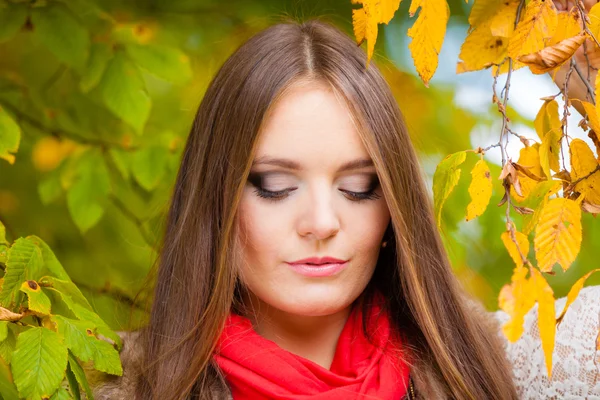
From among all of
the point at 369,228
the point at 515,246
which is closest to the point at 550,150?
the point at 515,246

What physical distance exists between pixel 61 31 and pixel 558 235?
4.58ft

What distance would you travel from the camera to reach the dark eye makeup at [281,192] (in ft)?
5.15

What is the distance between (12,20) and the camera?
1.99m

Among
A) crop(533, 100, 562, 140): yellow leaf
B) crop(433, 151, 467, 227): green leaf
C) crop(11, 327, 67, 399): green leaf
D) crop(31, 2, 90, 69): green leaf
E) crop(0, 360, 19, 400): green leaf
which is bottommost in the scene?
crop(0, 360, 19, 400): green leaf

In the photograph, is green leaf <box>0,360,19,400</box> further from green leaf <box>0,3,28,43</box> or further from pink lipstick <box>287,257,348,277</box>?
green leaf <box>0,3,28,43</box>

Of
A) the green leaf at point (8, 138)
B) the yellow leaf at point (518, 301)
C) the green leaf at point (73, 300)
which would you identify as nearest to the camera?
the yellow leaf at point (518, 301)

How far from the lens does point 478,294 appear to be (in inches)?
97.7

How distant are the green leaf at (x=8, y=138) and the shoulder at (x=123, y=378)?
491mm

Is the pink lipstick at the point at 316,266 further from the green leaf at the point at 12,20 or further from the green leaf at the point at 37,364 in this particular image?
the green leaf at the point at 12,20

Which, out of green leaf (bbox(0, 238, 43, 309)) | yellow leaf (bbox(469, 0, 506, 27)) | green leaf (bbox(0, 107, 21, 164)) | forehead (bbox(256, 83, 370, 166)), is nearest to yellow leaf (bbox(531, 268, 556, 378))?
yellow leaf (bbox(469, 0, 506, 27))

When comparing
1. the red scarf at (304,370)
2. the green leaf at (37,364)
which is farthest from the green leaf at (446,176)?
the green leaf at (37,364)

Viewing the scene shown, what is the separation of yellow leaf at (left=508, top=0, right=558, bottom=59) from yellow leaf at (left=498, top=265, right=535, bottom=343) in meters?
0.33

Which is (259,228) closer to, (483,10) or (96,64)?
(483,10)

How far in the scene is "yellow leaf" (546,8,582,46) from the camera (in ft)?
3.92
